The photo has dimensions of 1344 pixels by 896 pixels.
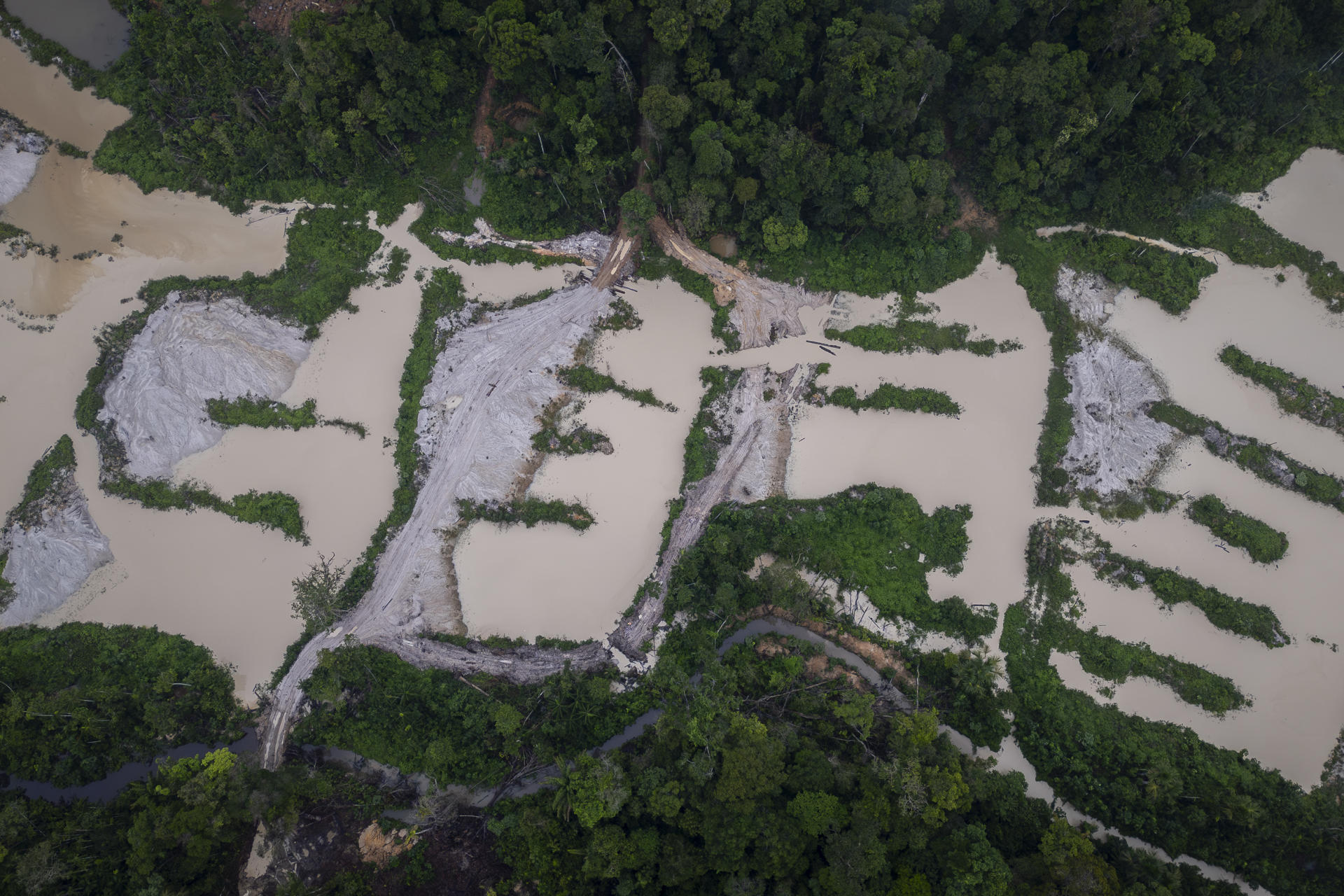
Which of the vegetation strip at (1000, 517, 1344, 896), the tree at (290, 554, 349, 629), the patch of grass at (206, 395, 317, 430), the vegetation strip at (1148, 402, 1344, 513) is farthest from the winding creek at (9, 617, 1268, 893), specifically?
the vegetation strip at (1148, 402, 1344, 513)

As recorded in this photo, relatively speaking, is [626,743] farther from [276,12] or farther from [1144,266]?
[276,12]

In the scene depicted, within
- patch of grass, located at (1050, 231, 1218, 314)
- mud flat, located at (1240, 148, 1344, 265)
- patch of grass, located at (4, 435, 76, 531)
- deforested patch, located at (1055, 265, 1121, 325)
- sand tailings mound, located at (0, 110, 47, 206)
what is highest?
mud flat, located at (1240, 148, 1344, 265)

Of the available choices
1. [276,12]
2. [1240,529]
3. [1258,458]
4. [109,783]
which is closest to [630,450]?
[109,783]

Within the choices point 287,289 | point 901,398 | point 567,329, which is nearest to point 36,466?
point 287,289

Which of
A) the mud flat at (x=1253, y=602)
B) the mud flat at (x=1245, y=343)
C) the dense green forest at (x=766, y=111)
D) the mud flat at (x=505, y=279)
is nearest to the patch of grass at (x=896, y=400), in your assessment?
the dense green forest at (x=766, y=111)

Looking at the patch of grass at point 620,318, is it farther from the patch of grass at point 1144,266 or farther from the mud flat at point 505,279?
the patch of grass at point 1144,266

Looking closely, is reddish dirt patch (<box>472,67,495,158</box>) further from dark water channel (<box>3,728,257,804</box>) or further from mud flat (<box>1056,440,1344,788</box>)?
mud flat (<box>1056,440,1344,788</box>)
